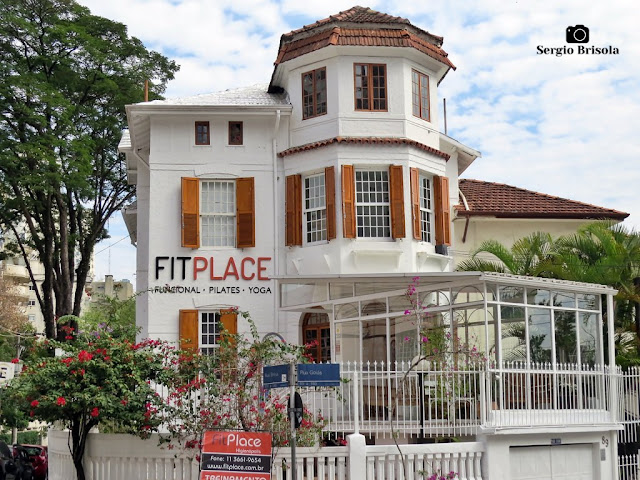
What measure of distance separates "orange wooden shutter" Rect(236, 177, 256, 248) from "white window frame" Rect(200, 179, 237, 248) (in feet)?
0.66

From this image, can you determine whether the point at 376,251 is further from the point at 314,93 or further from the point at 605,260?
the point at 605,260

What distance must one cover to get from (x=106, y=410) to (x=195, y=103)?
11.7 m

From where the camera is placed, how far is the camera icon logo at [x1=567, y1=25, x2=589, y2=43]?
25.1m

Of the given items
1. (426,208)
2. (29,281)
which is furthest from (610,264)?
(29,281)

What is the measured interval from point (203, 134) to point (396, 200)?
5434mm

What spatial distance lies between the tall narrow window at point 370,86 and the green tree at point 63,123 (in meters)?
11.8

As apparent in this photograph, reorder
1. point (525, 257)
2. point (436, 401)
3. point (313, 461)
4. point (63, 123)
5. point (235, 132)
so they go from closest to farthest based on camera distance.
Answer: point (313, 461)
point (436, 401)
point (525, 257)
point (235, 132)
point (63, 123)

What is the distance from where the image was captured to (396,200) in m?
25.8

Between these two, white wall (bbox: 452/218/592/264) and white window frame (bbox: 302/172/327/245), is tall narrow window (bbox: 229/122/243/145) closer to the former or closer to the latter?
white window frame (bbox: 302/172/327/245)

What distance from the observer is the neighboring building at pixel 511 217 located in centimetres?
3081

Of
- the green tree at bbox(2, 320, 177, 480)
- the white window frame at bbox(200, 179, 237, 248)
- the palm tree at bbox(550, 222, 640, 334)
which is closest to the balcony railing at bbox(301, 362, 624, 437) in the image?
the green tree at bbox(2, 320, 177, 480)

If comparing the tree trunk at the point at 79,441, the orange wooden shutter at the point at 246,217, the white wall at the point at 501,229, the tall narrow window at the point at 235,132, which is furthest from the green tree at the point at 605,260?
the tree trunk at the point at 79,441

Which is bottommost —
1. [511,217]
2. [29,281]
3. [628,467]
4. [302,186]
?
[628,467]

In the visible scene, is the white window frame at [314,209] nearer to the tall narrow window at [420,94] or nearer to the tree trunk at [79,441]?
the tall narrow window at [420,94]
